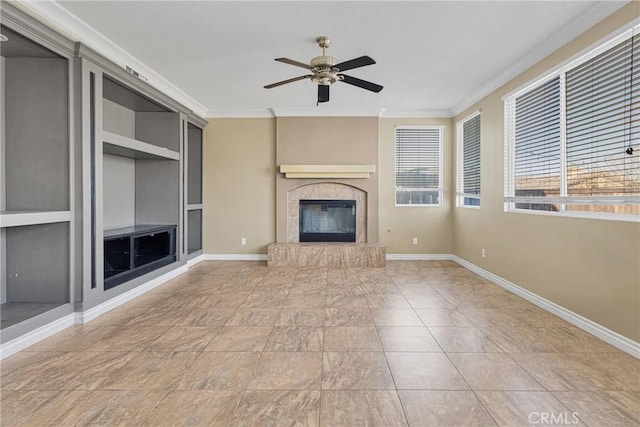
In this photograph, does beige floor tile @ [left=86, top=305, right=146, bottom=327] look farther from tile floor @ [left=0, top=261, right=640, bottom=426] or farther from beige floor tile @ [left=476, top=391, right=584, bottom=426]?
beige floor tile @ [left=476, top=391, right=584, bottom=426]

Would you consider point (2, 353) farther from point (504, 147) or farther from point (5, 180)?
point (504, 147)

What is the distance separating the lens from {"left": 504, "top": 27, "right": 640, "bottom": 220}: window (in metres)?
2.37

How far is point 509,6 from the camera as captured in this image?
2.59 m

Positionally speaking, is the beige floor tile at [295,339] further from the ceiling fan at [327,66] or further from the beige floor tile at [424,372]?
the ceiling fan at [327,66]

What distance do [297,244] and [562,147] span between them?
3885 mm

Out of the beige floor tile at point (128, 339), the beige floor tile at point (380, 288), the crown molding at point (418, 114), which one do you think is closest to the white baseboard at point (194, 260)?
the beige floor tile at point (128, 339)

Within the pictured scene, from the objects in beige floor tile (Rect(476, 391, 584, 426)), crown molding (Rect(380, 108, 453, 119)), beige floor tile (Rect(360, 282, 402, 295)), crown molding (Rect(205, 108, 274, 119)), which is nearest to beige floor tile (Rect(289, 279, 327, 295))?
beige floor tile (Rect(360, 282, 402, 295))

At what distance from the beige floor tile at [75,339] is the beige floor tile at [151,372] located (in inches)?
22.2

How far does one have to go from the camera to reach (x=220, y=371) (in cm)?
207

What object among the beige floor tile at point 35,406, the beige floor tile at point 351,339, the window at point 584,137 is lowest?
the beige floor tile at point 35,406

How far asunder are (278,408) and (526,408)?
1330mm

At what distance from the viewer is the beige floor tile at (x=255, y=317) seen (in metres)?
2.89

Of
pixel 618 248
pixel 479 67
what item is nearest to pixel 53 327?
pixel 618 248

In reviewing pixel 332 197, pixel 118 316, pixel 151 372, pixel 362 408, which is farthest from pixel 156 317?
pixel 332 197
